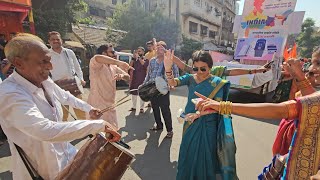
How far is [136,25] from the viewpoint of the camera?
18.1m

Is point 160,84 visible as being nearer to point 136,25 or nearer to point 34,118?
point 34,118

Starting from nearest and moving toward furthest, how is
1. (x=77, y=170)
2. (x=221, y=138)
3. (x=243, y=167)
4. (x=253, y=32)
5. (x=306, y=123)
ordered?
(x=306, y=123), (x=77, y=170), (x=221, y=138), (x=243, y=167), (x=253, y=32)

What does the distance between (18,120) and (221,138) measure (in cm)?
180

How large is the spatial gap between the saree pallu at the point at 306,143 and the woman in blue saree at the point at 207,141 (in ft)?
3.17

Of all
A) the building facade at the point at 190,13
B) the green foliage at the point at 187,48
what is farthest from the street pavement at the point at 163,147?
the building facade at the point at 190,13

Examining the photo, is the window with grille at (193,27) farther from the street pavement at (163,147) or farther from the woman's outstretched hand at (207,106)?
the woman's outstretched hand at (207,106)

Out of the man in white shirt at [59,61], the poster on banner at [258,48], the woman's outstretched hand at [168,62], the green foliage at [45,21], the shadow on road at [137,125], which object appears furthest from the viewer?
the green foliage at [45,21]

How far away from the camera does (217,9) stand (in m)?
32.6

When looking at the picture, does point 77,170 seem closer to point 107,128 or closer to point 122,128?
point 107,128

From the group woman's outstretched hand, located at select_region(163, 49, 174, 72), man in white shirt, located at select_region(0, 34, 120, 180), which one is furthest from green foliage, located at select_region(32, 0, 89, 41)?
man in white shirt, located at select_region(0, 34, 120, 180)

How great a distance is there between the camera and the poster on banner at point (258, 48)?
744 centimetres

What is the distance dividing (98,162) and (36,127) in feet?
1.51

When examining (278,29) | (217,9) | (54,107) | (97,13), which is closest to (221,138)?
(54,107)

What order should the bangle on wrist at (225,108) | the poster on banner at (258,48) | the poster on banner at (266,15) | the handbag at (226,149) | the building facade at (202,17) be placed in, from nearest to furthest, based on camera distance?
the bangle on wrist at (225,108), the handbag at (226,149), the poster on banner at (266,15), the poster on banner at (258,48), the building facade at (202,17)
